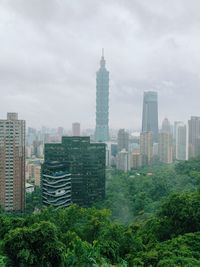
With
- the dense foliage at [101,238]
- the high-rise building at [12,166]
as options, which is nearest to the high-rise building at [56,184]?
the high-rise building at [12,166]

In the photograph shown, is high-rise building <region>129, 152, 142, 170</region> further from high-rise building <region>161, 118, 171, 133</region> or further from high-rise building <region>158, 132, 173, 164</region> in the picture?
high-rise building <region>161, 118, 171, 133</region>

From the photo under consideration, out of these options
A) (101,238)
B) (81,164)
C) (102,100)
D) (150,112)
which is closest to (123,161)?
(81,164)

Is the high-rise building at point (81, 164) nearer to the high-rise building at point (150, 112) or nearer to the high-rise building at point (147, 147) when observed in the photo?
the high-rise building at point (147, 147)

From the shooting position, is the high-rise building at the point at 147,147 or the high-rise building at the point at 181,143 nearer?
the high-rise building at the point at 147,147

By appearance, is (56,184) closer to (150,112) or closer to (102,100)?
(102,100)

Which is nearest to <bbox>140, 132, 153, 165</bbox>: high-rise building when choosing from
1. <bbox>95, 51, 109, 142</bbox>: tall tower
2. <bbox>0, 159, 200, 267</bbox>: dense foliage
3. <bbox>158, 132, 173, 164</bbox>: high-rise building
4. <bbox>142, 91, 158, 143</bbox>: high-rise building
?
<bbox>158, 132, 173, 164</bbox>: high-rise building

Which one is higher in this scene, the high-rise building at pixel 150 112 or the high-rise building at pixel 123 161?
the high-rise building at pixel 150 112
